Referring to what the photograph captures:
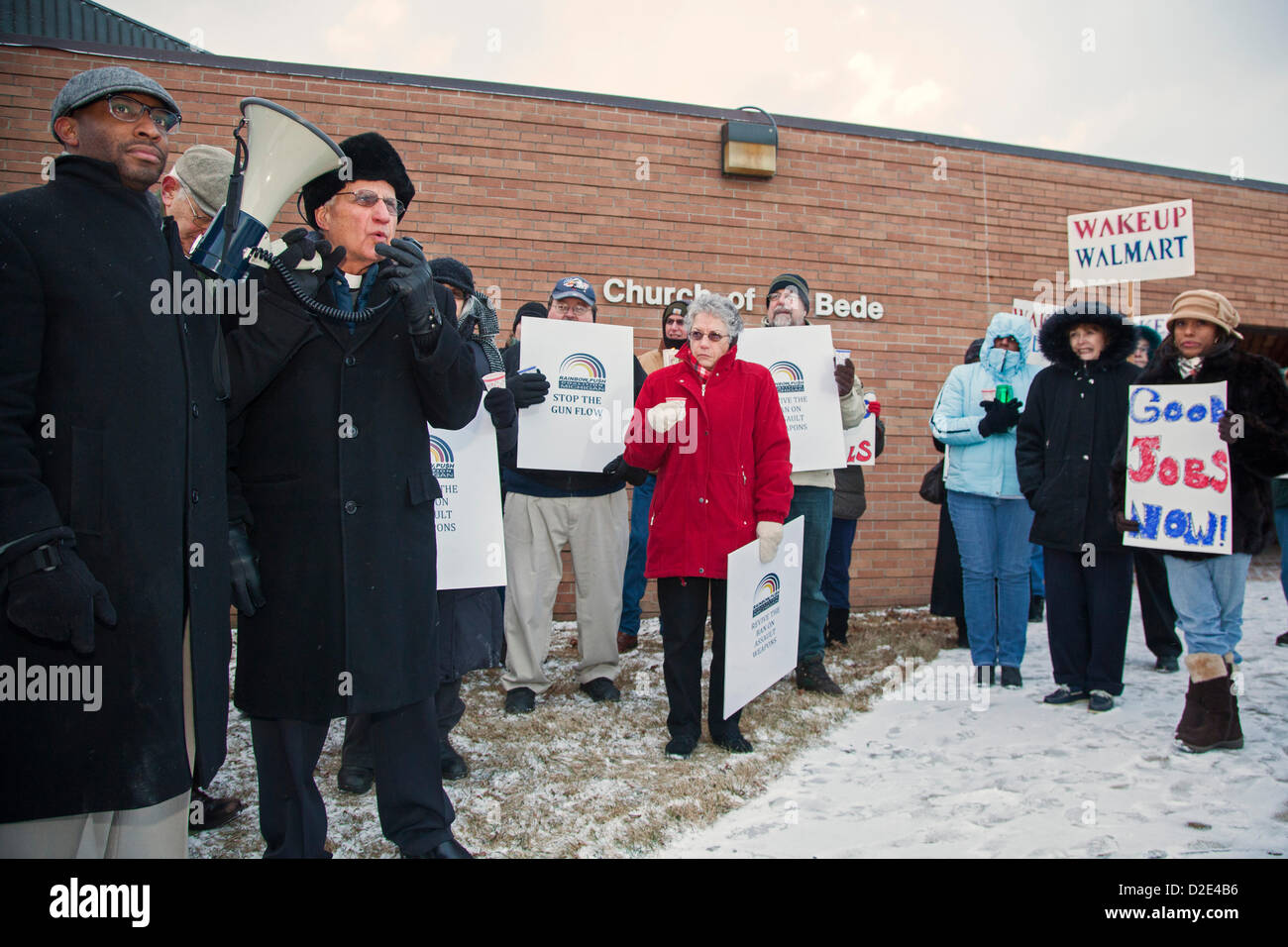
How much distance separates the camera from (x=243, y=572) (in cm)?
237

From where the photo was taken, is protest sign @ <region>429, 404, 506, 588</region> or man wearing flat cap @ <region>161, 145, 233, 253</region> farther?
protest sign @ <region>429, 404, 506, 588</region>

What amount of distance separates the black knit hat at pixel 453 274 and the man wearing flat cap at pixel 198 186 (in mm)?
867

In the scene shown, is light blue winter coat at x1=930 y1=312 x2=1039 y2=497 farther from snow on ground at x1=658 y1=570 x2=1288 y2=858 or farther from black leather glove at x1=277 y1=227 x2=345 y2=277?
black leather glove at x1=277 y1=227 x2=345 y2=277

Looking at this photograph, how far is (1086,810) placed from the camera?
10.7 feet

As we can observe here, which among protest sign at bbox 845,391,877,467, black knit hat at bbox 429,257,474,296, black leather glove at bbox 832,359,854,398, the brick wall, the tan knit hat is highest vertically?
the brick wall

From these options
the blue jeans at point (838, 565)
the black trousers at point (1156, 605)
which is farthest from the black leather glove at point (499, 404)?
the black trousers at point (1156, 605)

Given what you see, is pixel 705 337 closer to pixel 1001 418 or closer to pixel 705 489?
pixel 705 489

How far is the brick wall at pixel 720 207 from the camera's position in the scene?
7.21m

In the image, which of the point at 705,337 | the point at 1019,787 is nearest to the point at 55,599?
the point at 705,337

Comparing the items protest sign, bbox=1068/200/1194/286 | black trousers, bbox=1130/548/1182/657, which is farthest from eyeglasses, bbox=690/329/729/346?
protest sign, bbox=1068/200/1194/286

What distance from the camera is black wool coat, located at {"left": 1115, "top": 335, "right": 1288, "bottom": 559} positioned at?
158 inches

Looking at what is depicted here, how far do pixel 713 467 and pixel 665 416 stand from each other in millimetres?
358

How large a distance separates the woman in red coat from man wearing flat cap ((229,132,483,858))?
62.1 inches

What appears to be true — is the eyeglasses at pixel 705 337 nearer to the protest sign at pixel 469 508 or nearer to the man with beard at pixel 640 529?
the protest sign at pixel 469 508
